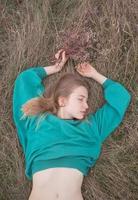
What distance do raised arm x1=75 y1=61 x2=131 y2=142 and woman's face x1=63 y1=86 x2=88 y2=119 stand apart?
0.16 meters

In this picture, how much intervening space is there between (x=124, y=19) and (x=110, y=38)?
0.73 feet

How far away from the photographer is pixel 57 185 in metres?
4.06

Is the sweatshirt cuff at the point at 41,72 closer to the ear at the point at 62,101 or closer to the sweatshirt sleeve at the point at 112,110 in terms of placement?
the ear at the point at 62,101

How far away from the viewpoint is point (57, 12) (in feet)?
15.4

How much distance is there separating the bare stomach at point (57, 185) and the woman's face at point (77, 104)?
0.50 m

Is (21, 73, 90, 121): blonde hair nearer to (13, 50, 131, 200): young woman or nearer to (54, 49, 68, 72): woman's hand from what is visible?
(13, 50, 131, 200): young woman

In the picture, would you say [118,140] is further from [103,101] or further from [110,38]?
[110,38]

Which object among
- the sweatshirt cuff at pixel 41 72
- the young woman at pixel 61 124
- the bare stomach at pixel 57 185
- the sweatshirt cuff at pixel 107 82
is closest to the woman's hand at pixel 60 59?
the young woman at pixel 61 124

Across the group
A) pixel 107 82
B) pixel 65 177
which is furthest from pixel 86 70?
pixel 65 177

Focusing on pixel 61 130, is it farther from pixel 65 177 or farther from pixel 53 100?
pixel 65 177

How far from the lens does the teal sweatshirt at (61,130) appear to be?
4.14 metres

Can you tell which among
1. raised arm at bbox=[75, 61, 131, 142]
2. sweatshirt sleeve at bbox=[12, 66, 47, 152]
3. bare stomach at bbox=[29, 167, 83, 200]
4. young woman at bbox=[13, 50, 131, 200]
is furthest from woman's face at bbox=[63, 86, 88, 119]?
bare stomach at bbox=[29, 167, 83, 200]

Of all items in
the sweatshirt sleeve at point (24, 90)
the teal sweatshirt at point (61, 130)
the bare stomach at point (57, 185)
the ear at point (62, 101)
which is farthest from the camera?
the sweatshirt sleeve at point (24, 90)

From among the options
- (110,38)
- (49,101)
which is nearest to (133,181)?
(49,101)
